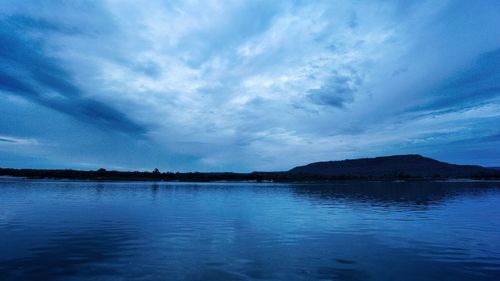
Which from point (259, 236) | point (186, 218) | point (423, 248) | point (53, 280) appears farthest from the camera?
point (186, 218)

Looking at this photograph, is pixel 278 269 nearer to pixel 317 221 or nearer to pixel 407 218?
pixel 317 221

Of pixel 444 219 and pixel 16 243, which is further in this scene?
pixel 444 219

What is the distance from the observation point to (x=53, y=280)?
47.8ft

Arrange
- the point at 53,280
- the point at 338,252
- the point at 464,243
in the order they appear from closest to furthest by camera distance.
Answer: the point at 53,280 → the point at 338,252 → the point at 464,243

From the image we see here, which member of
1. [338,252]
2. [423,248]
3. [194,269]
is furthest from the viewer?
[423,248]

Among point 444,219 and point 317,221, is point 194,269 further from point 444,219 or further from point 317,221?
point 444,219

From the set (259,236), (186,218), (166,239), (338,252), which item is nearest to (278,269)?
(338,252)

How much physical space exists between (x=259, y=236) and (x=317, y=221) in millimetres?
11228

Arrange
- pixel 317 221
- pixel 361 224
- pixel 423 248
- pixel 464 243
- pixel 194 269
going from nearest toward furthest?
pixel 194 269, pixel 423 248, pixel 464 243, pixel 361 224, pixel 317 221

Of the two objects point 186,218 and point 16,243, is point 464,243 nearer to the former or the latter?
point 186,218

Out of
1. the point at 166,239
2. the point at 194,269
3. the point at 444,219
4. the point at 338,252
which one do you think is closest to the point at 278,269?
the point at 194,269

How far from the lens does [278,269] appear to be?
16.8 meters

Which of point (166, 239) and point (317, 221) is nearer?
point (166, 239)

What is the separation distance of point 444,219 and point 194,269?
108ft
